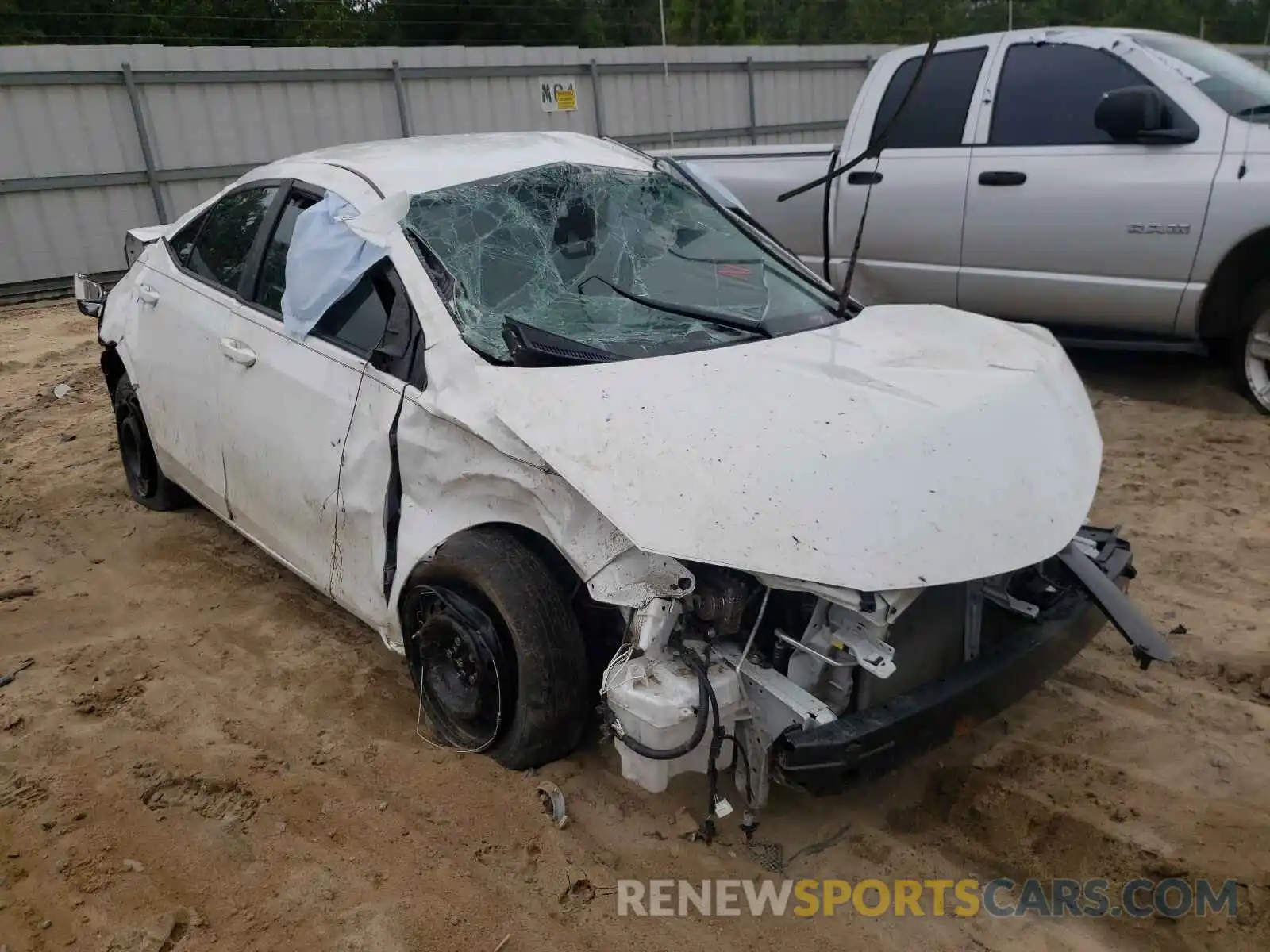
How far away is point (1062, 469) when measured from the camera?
9.27 ft

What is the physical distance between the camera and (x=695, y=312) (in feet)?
11.1

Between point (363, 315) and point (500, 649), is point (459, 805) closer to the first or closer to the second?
point (500, 649)

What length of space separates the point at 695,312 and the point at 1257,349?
396 centimetres

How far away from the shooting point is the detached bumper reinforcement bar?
96.0 inches

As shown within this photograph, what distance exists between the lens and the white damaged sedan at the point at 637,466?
2488mm

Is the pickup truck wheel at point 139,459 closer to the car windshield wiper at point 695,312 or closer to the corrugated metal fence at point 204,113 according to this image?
the car windshield wiper at point 695,312

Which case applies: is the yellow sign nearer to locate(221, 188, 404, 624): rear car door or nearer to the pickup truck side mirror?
the pickup truck side mirror

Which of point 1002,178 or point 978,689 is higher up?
point 1002,178

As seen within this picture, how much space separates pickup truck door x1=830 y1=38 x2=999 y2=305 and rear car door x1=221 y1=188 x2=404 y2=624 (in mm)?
4039

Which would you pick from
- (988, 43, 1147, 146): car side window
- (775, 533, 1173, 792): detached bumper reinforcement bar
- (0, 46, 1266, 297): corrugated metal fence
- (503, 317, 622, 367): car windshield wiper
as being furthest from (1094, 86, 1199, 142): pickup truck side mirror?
(0, 46, 1266, 297): corrugated metal fence

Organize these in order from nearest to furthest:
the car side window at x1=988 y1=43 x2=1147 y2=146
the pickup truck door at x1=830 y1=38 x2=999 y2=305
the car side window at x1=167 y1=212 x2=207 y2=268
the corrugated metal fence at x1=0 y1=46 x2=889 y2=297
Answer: the car side window at x1=167 y1=212 x2=207 y2=268, the car side window at x1=988 y1=43 x2=1147 y2=146, the pickup truck door at x1=830 y1=38 x2=999 y2=305, the corrugated metal fence at x1=0 y1=46 x2=889 y2=297

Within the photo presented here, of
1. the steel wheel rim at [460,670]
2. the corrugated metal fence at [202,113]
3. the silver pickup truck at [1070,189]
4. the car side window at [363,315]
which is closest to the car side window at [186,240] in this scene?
the car side window at [363,315]

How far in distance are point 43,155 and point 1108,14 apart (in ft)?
86.8

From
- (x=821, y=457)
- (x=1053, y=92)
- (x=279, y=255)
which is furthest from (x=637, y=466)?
(x=1053, y=92)
